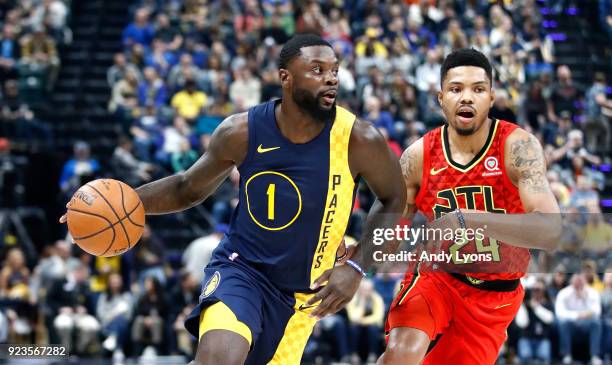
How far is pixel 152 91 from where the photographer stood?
1684 cm

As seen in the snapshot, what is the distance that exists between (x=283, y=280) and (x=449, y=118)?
4.97ft

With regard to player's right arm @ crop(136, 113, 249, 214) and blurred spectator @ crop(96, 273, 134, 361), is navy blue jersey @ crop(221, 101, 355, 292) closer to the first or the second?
player's right arm @ crop(136, 113, 249, 214)

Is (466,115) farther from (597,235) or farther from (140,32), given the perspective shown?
(140,32)

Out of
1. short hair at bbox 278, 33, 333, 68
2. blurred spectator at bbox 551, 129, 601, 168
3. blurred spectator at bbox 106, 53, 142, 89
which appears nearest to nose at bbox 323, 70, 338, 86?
short hair at bbox 278, 33, 333, 68

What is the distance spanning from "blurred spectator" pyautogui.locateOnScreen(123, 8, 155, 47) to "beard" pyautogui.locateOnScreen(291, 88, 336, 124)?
13201 millimetres

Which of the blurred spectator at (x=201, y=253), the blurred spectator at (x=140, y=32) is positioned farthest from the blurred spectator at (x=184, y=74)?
the blurred spectator at (x=201, y=253)

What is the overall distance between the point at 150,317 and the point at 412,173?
23.3 ft

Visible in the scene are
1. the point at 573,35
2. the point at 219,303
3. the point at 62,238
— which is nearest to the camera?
the point at 219,303

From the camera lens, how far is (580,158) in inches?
595

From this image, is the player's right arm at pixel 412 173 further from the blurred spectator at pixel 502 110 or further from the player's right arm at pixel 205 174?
the blurred spectator at pixel 502 110

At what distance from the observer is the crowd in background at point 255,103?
12.6 m

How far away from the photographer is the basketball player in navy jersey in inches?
222

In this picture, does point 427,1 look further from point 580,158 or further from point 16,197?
point 16,197

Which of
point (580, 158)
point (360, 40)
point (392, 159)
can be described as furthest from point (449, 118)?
point (360, 40)
